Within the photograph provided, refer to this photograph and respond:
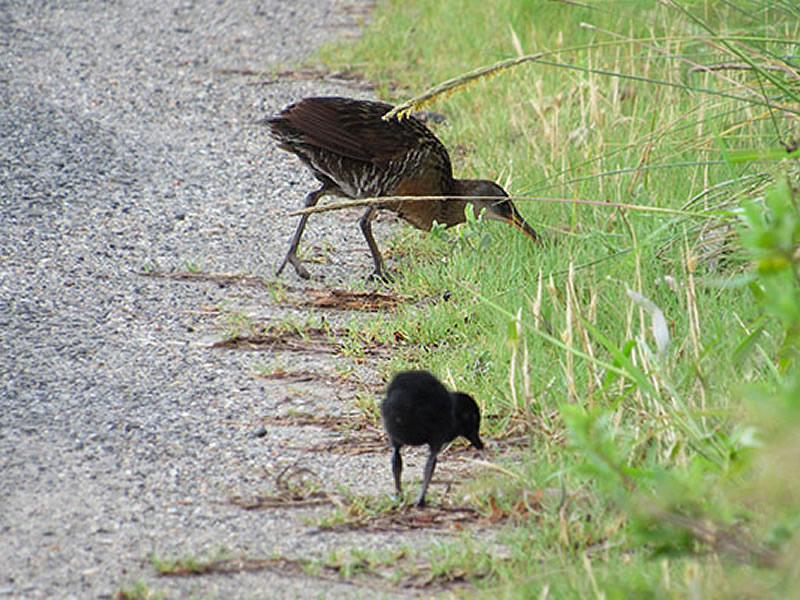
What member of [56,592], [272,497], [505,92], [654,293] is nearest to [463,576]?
[272,497]

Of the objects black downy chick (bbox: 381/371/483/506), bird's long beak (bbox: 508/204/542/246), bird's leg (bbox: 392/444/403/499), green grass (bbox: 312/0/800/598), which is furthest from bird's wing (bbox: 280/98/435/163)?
bird's leg (bbox: 392/444/403/499)

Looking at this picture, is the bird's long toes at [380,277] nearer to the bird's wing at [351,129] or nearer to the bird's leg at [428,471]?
the bird's wing at [351,129]

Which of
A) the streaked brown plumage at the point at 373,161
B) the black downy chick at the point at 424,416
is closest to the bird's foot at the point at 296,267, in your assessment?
the streaked brown plumage at the point at 373,161

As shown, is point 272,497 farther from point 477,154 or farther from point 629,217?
point 477,154

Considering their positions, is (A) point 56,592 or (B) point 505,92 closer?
(A) point 56,592

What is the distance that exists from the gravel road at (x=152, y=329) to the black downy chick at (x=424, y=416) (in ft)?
0.67

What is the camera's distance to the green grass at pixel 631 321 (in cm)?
260

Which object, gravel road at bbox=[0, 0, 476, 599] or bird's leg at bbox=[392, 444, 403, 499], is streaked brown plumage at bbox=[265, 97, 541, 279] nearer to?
gravel road at bbox=[0, 0, 476, 599]

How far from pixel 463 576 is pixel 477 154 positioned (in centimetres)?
462

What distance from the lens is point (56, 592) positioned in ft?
9.82

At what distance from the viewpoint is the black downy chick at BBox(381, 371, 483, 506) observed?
3.56m

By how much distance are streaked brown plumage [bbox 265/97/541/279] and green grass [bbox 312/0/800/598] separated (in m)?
0.19

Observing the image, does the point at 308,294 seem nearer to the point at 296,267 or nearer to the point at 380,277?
the point at 296,267

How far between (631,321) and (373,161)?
8.05 ft
